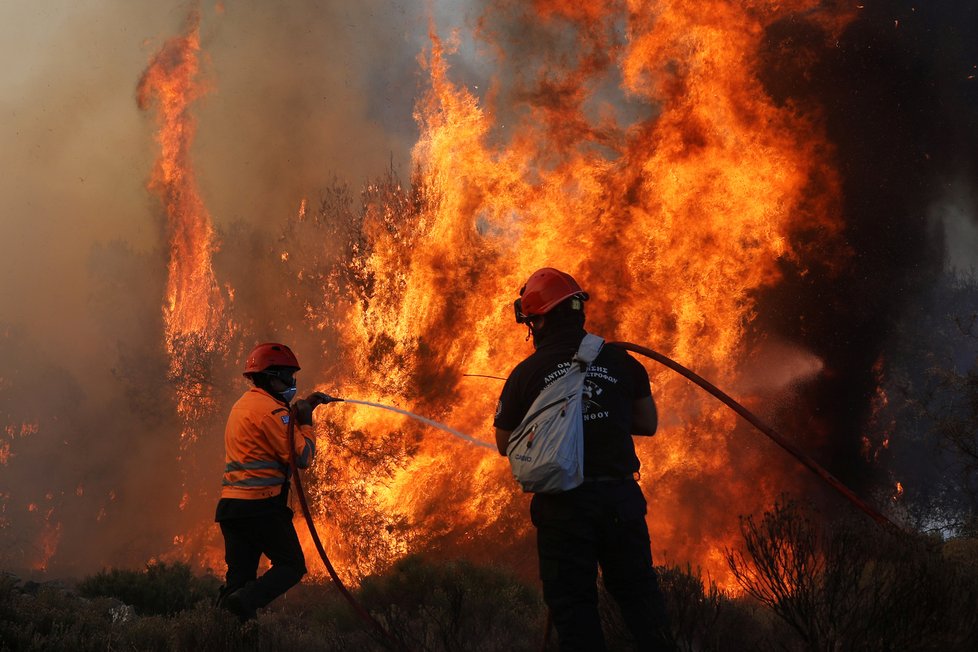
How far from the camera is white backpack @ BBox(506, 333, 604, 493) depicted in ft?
11.8

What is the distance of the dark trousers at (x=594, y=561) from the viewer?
11.9 feet

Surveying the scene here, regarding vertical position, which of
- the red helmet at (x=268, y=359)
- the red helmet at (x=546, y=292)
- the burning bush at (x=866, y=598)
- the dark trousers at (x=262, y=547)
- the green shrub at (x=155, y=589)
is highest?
the red helmet at (x=546, y=292)

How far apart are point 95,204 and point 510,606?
2326 cm

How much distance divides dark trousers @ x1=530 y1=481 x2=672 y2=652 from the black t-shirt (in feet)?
0.42

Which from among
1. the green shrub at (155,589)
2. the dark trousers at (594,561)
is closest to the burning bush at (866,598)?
the dark trousers at (594,561)

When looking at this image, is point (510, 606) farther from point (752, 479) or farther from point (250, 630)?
point (752, 479)

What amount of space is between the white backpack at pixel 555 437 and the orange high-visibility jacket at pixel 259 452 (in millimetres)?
2353

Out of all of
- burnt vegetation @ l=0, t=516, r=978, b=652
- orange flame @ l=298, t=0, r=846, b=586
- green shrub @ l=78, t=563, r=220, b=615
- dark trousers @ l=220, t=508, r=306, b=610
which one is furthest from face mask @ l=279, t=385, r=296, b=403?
orange flame @ l=298, t=0, r=846, b=586

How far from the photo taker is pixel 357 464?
14258 millimetres

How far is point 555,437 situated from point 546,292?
0.82 metres

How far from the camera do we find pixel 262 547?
573 cm

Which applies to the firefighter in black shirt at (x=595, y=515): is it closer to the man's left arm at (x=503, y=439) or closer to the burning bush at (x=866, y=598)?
the man's left arm at (x=503, y=439)

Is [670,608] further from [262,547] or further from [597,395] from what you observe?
[262,547]

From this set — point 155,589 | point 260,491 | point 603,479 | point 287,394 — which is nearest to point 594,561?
point 603,479
